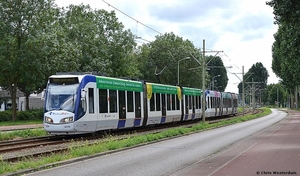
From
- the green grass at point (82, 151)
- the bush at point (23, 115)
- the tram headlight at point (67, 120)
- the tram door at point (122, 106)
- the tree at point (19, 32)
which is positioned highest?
the tree at point (19, 32)

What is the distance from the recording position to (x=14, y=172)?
1104 centimetres

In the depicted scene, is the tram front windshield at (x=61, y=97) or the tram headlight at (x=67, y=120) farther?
the tram front windshield at (x=61, y=97)

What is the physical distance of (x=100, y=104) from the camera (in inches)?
877

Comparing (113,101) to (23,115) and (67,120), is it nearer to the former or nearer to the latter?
(67,120)

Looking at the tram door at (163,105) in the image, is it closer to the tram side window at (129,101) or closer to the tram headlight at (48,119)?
the tram side window at (129,101)

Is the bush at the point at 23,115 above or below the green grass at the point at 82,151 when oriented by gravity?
above

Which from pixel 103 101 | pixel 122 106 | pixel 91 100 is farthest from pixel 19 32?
pixel 91 100

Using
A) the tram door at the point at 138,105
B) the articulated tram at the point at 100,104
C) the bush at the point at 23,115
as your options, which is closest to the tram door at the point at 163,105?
the articulated tram at the point at 100,104

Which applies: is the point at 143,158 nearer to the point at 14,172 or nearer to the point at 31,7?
the point at 14,172

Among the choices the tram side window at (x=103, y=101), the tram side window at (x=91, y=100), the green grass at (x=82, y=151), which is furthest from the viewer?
the tram side window at (x=103, y=101)

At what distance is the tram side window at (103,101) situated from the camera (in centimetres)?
2230

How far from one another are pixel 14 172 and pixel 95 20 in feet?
161

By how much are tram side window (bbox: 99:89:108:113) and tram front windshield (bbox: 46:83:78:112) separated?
1.91 m

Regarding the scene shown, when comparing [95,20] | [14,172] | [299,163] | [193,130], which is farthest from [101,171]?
[95,20]
